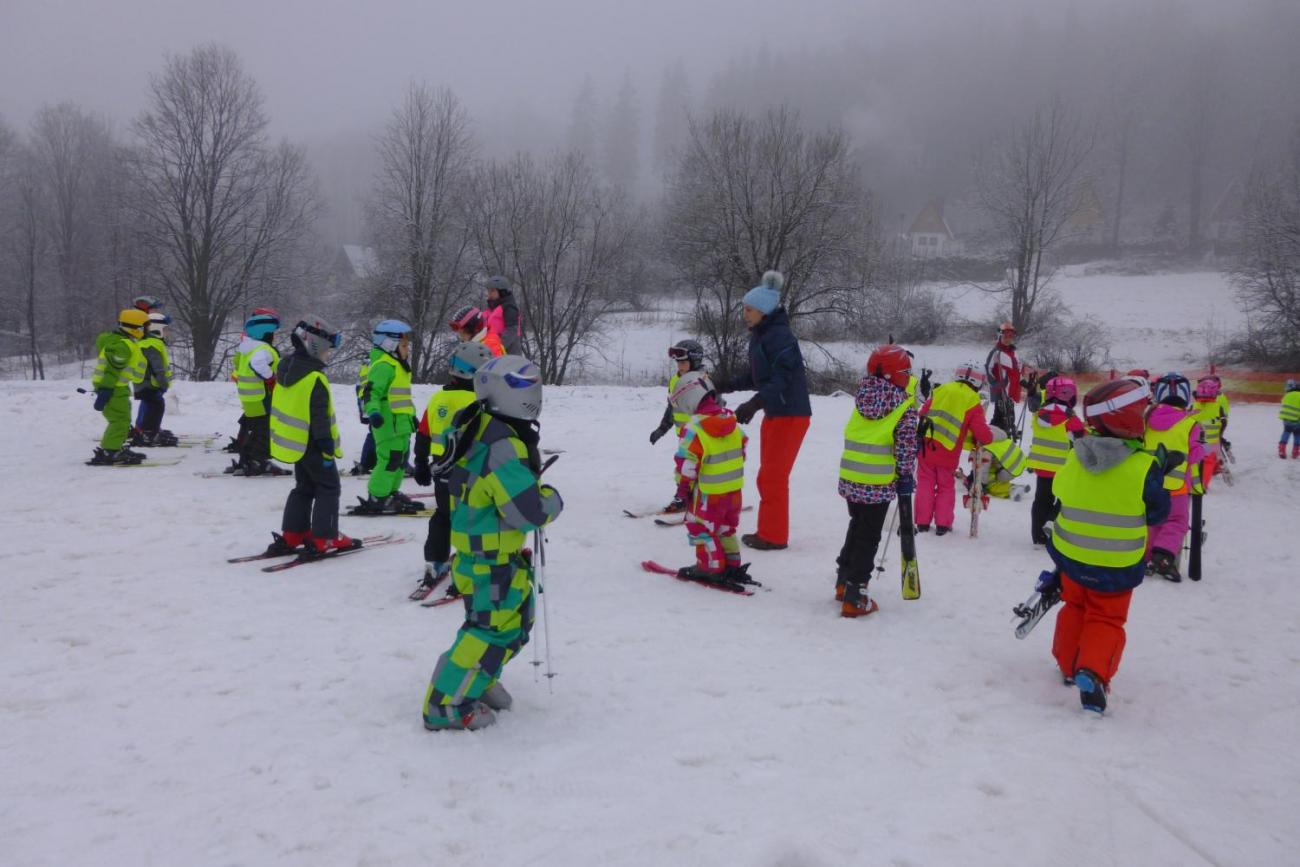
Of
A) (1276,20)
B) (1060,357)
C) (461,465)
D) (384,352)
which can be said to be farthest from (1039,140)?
(1276,20)

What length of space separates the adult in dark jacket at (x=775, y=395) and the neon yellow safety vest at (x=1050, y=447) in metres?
2.65

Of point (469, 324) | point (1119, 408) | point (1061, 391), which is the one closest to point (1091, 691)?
point (1119, 408)

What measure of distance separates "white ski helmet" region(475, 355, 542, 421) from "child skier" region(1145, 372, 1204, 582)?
5846 millimetres

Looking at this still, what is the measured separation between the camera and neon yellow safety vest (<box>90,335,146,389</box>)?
10039 mm

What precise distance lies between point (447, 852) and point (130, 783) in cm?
157

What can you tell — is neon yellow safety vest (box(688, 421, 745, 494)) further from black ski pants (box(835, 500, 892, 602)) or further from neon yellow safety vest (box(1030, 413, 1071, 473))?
neon yellow safety vest (box(1030, 413, 1071, 473))

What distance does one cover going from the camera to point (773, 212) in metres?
27.1

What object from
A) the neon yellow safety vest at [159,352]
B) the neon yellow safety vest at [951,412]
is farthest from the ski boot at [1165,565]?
the neon yellow safety vest at [159,352]

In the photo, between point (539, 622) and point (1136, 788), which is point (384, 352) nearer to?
point (539, 622)

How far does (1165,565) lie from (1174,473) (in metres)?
0.88

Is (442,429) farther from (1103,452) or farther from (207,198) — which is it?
(207,198)

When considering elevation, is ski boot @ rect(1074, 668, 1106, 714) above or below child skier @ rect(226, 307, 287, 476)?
below

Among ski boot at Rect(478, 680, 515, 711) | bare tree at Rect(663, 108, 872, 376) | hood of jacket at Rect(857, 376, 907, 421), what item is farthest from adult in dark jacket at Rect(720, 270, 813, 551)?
bare tree at Rect(663, 108, 872, 376)

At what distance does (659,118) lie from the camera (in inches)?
3145
